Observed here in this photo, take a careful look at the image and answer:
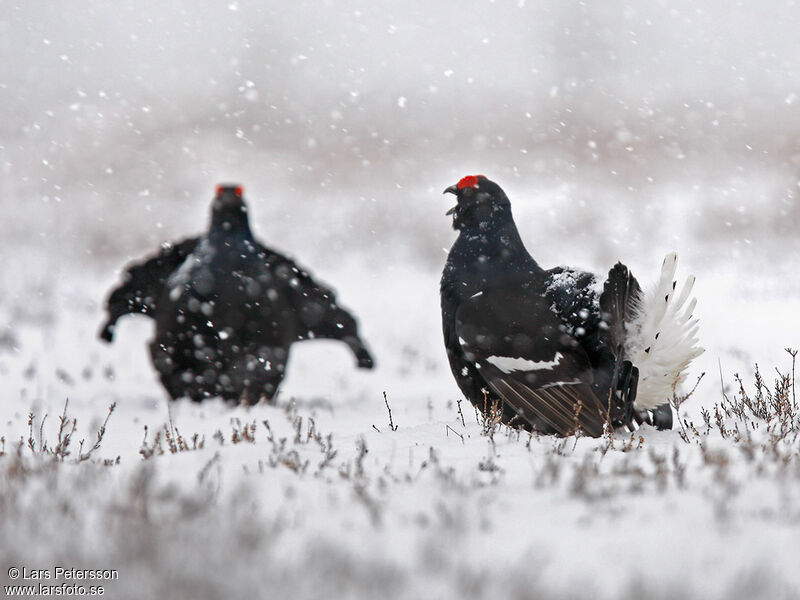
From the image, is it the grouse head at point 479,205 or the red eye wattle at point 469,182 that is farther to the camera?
the red eye wattle at point 469,182

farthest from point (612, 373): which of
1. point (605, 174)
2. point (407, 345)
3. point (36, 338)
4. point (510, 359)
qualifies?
point (605, 174)

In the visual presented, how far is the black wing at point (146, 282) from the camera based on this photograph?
291 inches

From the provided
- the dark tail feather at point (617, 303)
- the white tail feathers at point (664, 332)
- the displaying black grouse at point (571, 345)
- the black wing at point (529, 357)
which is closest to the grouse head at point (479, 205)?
the displaying black grouse at point (571, 345)

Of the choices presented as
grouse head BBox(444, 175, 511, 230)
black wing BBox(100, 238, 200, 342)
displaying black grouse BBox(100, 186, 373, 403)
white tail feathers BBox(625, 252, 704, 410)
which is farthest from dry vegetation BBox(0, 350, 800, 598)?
black wing BBox(100, 238, 200, 342)

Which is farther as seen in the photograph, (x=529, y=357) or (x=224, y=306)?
(x=224, y=306)

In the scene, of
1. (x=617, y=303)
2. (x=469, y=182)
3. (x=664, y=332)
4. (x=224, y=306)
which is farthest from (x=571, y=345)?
(x=224, y=306)

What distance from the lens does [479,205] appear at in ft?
17.5

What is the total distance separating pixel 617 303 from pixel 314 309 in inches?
143

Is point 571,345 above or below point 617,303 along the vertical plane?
below

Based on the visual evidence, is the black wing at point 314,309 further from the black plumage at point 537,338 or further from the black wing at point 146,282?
the black plumage at point 537,338

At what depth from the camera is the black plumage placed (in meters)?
4.44

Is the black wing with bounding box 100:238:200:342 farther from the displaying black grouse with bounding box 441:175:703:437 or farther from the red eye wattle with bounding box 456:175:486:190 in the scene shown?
the displaying black grouse with bounding box 441:175:703:437

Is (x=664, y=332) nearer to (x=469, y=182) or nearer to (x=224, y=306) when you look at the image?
(x=469, y=182)

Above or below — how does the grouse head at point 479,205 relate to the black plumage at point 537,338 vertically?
above
